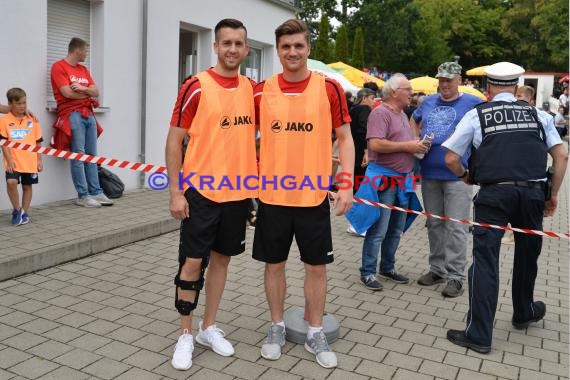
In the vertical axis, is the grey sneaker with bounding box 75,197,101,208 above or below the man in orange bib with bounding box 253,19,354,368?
below

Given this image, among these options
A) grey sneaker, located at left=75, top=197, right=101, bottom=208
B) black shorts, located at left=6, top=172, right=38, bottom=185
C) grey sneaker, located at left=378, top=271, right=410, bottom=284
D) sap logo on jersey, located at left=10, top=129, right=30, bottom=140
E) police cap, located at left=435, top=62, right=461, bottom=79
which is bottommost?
grey sneaker, located at left=378, top=271, right=410, bottom=284

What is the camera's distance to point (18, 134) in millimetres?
6688

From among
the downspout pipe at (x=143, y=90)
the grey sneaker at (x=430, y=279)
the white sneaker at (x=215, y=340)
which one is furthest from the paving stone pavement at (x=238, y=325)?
the downspout pipe at (x=143, y=90)

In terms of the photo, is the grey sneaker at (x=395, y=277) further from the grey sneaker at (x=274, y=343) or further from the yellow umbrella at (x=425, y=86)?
the yellow umbrella at (x=425, y=86)

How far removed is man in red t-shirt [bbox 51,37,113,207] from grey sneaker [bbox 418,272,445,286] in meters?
4.23

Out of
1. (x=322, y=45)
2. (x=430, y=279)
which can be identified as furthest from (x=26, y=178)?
(x=322, y=45)

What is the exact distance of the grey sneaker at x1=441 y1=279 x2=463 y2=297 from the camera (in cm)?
548

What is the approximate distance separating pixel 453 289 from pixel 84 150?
4916 millimetres

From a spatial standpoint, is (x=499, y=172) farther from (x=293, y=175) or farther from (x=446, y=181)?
(x=293, y=175)

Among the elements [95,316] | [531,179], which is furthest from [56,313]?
[531,179]

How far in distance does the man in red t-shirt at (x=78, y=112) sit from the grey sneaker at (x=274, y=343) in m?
4.42

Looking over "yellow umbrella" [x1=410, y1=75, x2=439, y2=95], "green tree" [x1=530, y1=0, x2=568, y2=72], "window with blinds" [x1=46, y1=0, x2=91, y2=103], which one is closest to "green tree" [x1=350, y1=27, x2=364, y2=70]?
"green tree" [x1=530, y1=0, x2=568, y2=72]

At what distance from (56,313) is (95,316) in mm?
309

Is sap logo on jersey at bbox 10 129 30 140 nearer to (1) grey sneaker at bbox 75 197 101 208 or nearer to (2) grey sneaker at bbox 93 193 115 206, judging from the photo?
(1) grey sneaker at bbox 75 197 101 208
